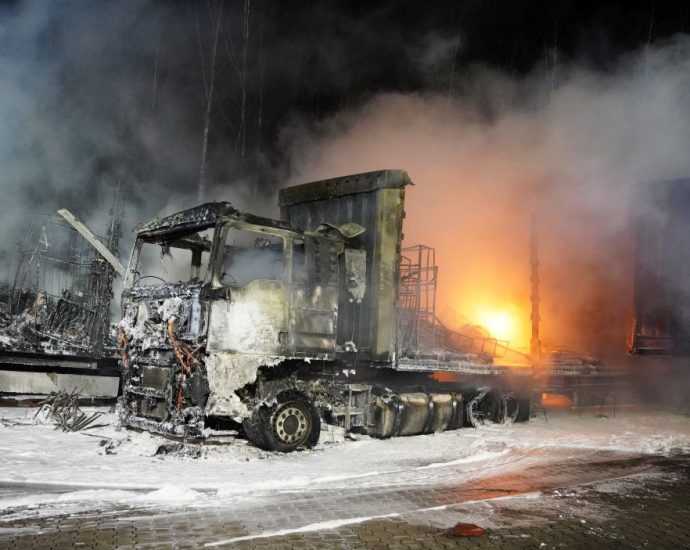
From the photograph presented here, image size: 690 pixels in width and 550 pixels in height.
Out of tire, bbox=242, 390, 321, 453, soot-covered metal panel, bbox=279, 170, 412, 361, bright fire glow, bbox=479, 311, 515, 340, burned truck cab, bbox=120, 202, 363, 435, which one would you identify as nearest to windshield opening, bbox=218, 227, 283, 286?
burned truck cab, bbox=120, 202, 363, 435

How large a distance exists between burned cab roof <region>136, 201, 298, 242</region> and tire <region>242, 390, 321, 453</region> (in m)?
2.12

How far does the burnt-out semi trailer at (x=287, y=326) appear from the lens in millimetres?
6715

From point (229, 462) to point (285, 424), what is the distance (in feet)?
3.02

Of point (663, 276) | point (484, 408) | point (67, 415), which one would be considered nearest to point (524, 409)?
point (484, 408)

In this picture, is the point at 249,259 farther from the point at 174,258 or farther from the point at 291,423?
the point at 291,423

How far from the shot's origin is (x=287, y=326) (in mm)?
7234

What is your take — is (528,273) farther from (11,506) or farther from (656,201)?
(11,506)

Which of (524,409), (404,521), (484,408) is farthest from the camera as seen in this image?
(524,409)

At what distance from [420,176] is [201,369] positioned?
10.9m

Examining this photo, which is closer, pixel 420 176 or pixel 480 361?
pixel 480 361

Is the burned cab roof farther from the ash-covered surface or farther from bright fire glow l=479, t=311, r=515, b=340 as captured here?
bright fire glow l=479, t=311, r=515, b=340

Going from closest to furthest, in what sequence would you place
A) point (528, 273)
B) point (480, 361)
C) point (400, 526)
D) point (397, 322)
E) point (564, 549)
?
1. point (564, 549)
2. point (400, 526)
3. point (397, 322)
4. point (480, 361)
5. point (528, 273)

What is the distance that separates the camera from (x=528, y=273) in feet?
56.4

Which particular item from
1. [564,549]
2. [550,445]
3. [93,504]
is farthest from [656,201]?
[93,504]
